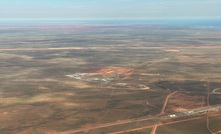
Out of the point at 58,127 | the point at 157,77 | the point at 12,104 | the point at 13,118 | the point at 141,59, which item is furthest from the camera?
the point at 141,59

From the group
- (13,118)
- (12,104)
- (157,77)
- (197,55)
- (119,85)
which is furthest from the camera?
(197,55)

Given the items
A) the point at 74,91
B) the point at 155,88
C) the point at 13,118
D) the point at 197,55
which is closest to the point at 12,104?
the point at 13,118

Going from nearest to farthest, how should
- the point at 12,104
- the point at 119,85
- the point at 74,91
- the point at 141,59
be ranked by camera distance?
the point at 12,104, the point at 74,91, the point at 119,85, the point at 141,59

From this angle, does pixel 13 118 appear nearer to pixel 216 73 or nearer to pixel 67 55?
pixel 216 73

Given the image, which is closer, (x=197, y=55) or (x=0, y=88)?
(x=0, y=88)

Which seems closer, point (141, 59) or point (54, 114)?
point (54, 114)

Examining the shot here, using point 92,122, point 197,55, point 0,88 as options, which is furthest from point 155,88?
point 197,55

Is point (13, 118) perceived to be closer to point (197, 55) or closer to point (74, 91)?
point (74, 91)

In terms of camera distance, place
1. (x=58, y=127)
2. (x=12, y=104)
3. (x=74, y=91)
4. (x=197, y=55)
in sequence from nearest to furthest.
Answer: (x=58, y=127) → (x=12, y=104) → (x=74, y=91) → (x=197, y=55)
